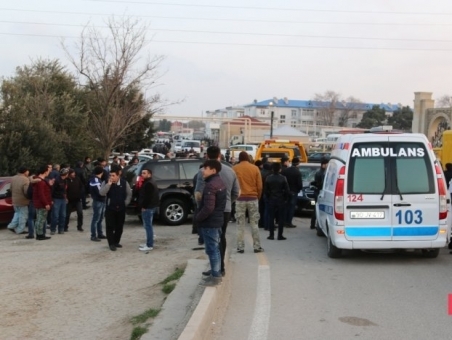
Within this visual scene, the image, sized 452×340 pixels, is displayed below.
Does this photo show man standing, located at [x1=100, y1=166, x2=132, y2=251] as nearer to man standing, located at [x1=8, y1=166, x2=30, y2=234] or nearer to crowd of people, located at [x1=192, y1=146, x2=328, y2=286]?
crowd of people, located at [x1=192, y1=146, x2=328, y2=286]

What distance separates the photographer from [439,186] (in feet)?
31.2

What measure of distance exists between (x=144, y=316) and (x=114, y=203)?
5505 millimetres

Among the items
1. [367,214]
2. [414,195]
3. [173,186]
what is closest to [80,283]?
[367,214]

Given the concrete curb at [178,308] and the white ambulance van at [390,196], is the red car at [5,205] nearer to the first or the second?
the concrete curb at [178,308]

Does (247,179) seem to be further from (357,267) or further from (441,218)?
(441,218)

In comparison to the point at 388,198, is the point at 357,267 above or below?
below

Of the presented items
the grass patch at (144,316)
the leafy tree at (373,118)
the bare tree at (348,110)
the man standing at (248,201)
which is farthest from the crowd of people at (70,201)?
the bare tree at (348,110)

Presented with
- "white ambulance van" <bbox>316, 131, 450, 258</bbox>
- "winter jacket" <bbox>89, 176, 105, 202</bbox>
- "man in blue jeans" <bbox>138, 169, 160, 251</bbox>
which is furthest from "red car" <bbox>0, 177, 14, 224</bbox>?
"white ambulance van" <bbox>316, 131, 450, 258</bbox>

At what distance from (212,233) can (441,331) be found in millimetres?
2848

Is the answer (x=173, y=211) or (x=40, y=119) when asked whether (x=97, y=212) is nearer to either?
(x=173, y=211)

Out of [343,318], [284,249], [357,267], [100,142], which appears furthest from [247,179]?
[100,142]

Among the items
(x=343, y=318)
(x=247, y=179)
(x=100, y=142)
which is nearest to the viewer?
(x=343, y=318)

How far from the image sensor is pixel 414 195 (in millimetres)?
9492

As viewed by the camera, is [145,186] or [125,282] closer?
[125,282]
